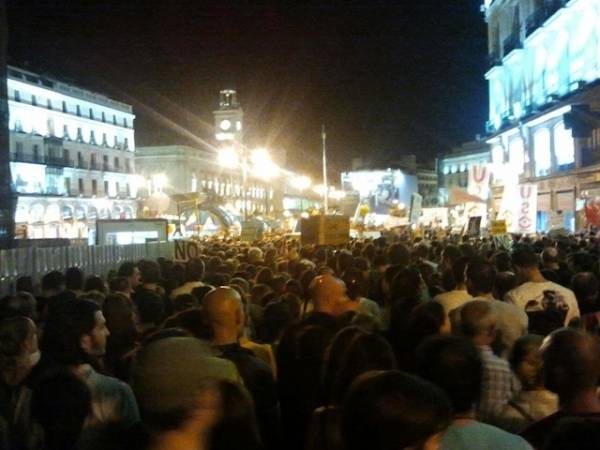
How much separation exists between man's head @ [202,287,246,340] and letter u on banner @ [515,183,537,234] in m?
14.3

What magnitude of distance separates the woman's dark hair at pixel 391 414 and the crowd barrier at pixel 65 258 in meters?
12.5

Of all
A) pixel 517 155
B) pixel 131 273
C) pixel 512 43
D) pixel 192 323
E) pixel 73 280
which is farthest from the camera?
pixel 517 155

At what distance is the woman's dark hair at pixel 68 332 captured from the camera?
4336 mm

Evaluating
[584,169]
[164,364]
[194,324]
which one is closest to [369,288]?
[194,324]

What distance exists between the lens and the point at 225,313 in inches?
202

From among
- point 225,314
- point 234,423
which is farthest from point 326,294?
point 234,423

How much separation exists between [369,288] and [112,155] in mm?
78780

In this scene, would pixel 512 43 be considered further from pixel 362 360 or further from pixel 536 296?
pixel 362 360

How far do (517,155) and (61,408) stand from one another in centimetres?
4501

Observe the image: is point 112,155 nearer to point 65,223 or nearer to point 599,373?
point 65,223

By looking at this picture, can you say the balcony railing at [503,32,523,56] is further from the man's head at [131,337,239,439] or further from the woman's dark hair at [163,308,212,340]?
the man's head at [131,337,239,439]

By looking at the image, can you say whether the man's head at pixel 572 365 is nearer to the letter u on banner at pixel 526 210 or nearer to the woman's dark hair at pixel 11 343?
the woman's dark hair at pixel 11 343

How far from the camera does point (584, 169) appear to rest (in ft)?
110

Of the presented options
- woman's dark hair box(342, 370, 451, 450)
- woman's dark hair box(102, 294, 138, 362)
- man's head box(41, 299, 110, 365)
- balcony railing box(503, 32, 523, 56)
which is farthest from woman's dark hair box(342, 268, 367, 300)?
balcony railing box(503, 32, 523, 56)
